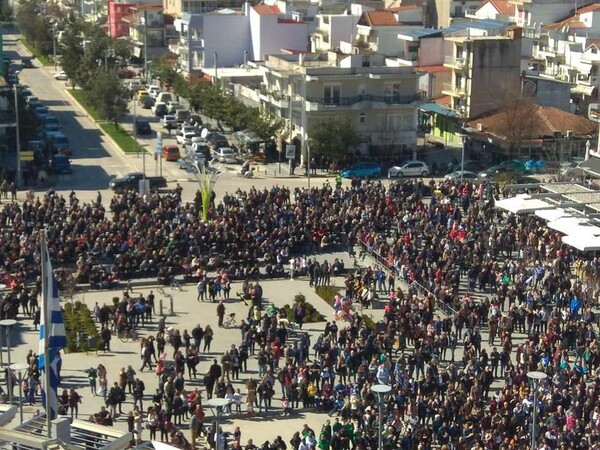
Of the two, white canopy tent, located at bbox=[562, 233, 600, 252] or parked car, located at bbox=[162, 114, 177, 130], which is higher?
parked car, located at bbox=[162, 114, 177, 130]

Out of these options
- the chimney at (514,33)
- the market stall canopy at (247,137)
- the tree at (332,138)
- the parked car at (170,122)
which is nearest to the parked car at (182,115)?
the parked car at (170,122)

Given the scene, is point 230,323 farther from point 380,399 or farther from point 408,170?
point 408,170

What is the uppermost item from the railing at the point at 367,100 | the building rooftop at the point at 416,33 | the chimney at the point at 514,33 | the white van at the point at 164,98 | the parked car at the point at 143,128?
the chimney at the point at 514,33

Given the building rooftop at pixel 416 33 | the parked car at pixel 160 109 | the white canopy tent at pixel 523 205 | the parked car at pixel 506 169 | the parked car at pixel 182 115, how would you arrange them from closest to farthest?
the white canopy tent at pixel 523 205
the parked car at pixel 506 169
the parked car at pixel 182 115
the building rooftop at pixel 416 33
the parked car at pixel 160 109

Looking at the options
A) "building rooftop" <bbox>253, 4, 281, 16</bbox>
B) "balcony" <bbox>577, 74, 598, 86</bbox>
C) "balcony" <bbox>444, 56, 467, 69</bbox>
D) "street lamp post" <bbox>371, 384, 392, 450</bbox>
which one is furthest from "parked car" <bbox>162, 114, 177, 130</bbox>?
"street lamp post" <bbox>371, 384, 392, 450</bbox>

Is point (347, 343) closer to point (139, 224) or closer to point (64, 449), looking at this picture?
point (139, 224)

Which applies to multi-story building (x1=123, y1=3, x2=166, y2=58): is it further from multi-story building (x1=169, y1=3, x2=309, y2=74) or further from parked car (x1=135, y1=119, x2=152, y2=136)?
parked car (x1=135, y1=119, x2=152, y2=136)

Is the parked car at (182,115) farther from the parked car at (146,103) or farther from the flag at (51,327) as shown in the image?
the flag at (51,327)
